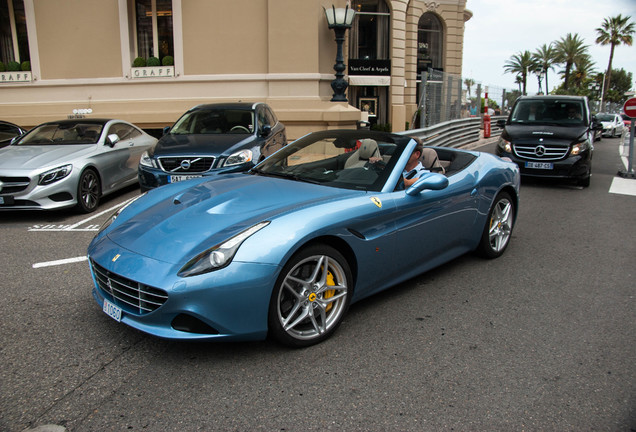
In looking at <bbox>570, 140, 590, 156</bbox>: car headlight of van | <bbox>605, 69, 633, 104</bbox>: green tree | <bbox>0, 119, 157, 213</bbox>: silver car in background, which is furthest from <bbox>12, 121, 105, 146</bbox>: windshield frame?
<bbox>605, 69, 633, 104</bbox>: green tree

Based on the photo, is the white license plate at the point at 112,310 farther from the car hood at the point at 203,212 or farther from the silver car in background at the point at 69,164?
the silver car in background at the point at 69,164

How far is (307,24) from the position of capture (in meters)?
14.5

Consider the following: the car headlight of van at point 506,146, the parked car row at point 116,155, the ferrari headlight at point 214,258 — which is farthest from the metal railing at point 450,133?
the ferrari headlight at point 214,258

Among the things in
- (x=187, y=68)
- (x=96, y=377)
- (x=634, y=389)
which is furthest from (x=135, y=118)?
(x=634, y=389)

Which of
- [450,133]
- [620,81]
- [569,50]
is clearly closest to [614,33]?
[569,50]

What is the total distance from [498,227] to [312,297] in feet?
9.42

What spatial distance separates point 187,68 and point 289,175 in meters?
11.9

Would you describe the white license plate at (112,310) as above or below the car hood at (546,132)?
below

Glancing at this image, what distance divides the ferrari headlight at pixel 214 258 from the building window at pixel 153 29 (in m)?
13.6

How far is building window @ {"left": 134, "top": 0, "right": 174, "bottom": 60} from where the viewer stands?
595 inches

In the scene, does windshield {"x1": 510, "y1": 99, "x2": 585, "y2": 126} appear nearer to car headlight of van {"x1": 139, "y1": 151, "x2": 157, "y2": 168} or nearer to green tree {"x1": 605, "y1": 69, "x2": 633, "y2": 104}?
car headlight of van {"x1": 139, "y1": 151, "x2": 157, "y2": 168}

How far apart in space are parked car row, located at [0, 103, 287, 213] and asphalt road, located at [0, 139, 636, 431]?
2498mm

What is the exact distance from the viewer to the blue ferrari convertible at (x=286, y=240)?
2941 millimetres

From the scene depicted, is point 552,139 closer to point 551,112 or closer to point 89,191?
point 551,112
